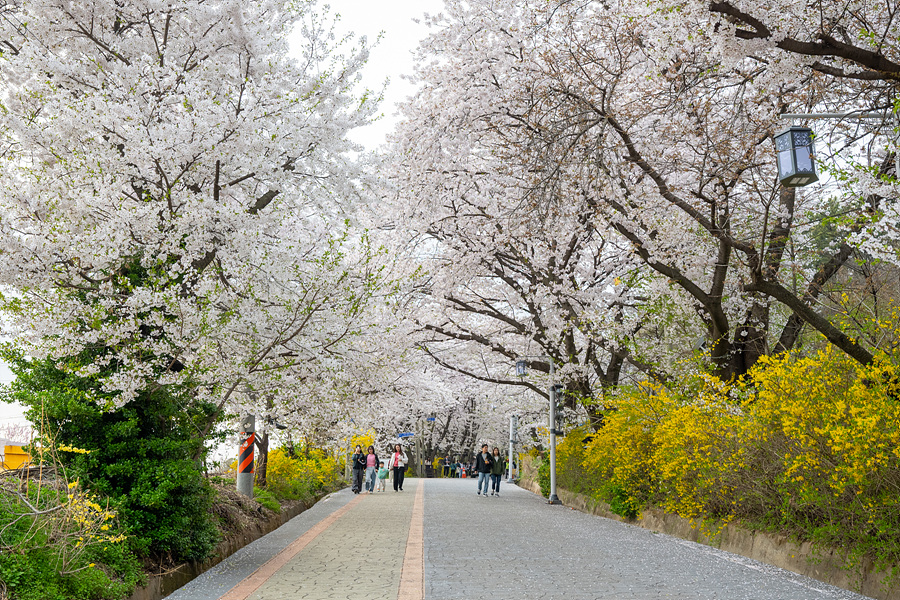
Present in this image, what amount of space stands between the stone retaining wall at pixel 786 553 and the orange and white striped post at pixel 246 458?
6.97 metres

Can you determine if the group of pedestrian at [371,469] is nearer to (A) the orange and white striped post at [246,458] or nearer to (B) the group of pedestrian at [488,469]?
(B) the group of pedestrian at [488,469]

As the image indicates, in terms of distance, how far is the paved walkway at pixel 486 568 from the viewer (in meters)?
6.51

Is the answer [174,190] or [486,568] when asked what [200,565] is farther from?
[174,190]

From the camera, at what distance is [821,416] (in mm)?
6914

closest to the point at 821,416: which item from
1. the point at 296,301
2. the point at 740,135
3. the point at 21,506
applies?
the point at 740,135

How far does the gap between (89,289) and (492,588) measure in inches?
191

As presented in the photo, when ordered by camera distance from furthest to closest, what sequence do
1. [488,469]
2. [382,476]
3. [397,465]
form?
[382,476]
[397,465]
[488,469]

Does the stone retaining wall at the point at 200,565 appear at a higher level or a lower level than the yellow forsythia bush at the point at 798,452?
lower

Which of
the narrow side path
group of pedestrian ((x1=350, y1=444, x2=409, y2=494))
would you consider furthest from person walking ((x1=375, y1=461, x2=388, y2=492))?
the narrow side path

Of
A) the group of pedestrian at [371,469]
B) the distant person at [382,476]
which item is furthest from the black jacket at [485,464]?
the distant person at [382,476]

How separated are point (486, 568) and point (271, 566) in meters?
2.36

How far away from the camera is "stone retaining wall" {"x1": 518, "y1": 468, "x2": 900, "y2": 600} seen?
643 cm

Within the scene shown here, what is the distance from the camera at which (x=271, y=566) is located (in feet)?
26.4

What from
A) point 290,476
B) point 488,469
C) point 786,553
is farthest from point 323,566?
point 488,469
